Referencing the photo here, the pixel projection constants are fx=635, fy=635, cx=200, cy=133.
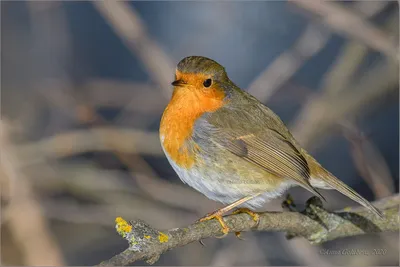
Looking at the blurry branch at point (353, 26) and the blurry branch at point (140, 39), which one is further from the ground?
the blurry branch at point (140, 39)

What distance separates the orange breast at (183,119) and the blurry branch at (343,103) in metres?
1.26

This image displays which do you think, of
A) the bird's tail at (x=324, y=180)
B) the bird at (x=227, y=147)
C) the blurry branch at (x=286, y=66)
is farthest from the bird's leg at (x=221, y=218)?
the blurry branch at (x=286, y=66)

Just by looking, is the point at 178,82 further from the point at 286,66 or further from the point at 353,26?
the point at 286,66

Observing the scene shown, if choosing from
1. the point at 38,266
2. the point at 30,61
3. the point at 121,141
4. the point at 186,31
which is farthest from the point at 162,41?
the point at 38,266

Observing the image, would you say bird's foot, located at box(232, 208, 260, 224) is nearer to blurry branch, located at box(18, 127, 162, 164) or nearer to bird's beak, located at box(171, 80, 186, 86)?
bird's beak, located at box(171, 80, 186, 86)

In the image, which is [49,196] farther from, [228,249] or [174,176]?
[228,249]

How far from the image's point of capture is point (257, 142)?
326 cm

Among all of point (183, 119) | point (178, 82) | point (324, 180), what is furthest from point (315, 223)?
point (178, 82)

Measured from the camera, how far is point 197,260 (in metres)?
4.57

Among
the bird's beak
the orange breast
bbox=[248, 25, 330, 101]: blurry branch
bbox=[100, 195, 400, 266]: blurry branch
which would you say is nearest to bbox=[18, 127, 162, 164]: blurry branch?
bbox=[248, 25, 330, 101]: blurry branch

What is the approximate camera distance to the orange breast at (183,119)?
3.07m

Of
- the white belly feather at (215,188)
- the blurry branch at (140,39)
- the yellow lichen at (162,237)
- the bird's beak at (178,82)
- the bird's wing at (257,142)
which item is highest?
the blurry branch at (140,39)

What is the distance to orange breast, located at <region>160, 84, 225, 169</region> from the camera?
307 cm

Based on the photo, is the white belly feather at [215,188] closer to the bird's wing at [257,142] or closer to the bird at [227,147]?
the bird at [227,147]
